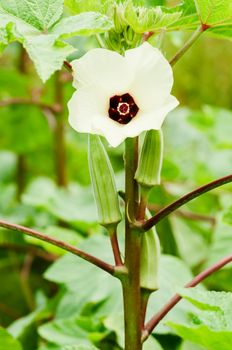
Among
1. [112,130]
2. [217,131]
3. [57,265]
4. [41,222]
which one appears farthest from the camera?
[217,131]

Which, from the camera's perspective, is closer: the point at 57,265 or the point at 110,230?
the point at 110,230

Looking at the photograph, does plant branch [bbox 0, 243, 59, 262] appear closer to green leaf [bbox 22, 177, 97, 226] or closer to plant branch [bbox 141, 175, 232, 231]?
green leaf [bbox 22, 177, 97, 226]

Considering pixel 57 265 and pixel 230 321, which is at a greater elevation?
pixel 230 321

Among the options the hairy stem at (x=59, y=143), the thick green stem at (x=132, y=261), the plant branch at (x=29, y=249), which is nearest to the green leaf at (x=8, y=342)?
the thick green stem at (x=132, y=261)

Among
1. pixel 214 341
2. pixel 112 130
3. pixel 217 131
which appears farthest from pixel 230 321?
pixel 217 131

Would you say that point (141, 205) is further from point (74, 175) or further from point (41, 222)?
point (74, 175)

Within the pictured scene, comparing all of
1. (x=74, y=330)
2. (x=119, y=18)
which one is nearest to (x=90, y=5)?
(x=119, y=18)

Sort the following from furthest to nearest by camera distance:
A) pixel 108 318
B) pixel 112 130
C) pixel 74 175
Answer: pixel 74 175 → pixel 108 318 → pixel 112 130
